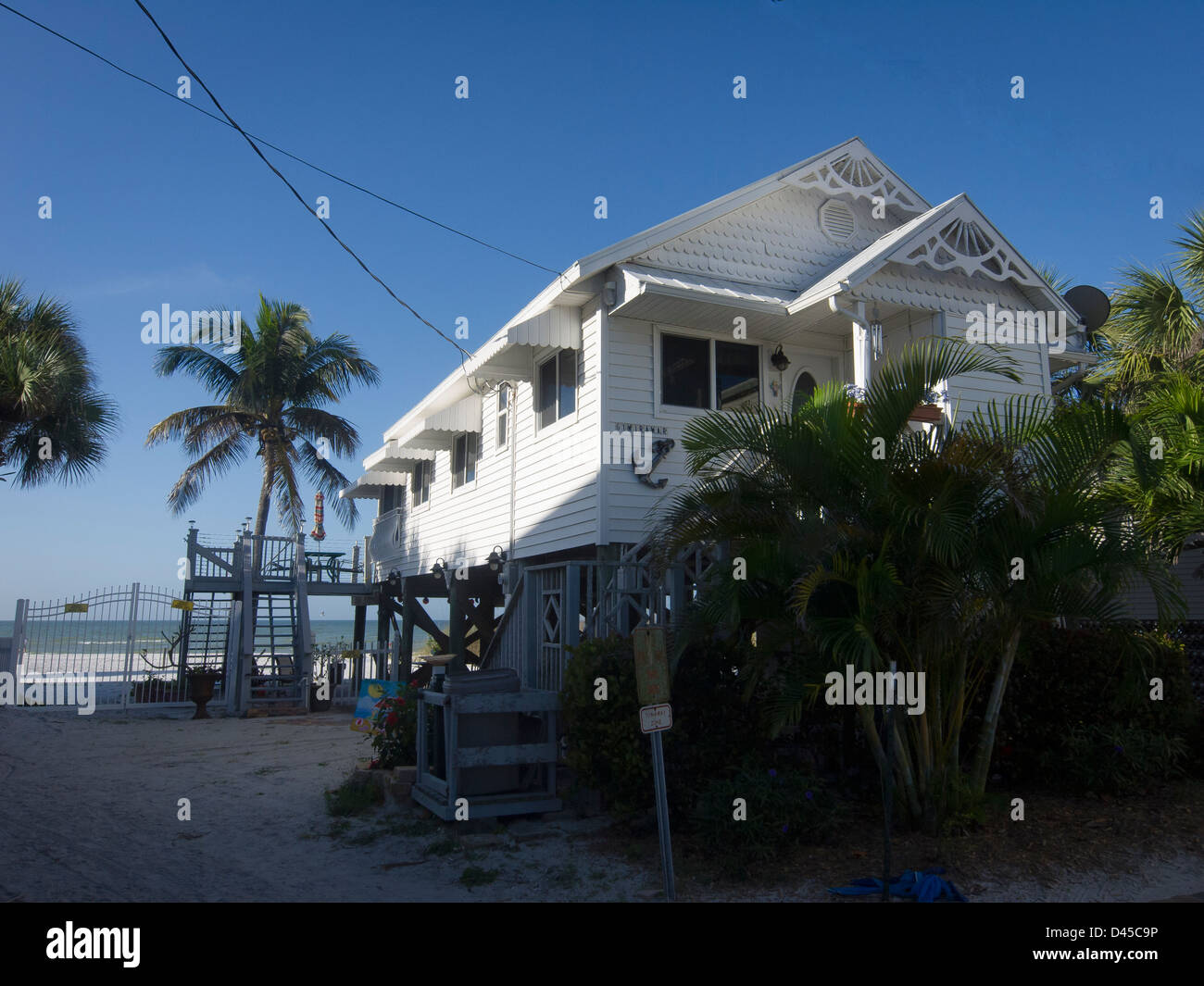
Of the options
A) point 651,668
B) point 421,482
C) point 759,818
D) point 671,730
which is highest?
point 421,482

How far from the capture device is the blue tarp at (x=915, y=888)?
5652mm

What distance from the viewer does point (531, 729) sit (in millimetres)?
8680

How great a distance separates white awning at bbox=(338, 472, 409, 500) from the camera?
21359 millimetres

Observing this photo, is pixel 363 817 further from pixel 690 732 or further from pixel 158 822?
pixel 690 732

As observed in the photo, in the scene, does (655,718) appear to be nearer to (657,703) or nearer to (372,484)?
(657,703)

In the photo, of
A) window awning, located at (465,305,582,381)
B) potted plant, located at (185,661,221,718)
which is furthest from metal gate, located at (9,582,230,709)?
window awning, located at (465,305,582,381)

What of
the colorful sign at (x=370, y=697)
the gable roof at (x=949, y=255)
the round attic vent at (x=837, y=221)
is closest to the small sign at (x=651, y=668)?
the gable roof at (x=949, y=255)

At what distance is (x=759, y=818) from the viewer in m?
6.54

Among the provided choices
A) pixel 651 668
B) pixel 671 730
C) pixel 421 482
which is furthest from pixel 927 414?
pixel 421 482

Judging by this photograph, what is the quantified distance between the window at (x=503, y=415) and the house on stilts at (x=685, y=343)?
7 cm

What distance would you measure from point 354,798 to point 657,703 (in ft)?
14.5

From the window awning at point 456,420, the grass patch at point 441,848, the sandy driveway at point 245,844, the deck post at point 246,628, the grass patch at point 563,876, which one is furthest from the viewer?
the deck post at point 246,628

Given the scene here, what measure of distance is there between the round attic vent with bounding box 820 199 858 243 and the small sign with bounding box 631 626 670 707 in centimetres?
887

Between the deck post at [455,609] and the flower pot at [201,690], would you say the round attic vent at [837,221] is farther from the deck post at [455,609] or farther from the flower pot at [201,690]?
the flower pot at [201,690]
